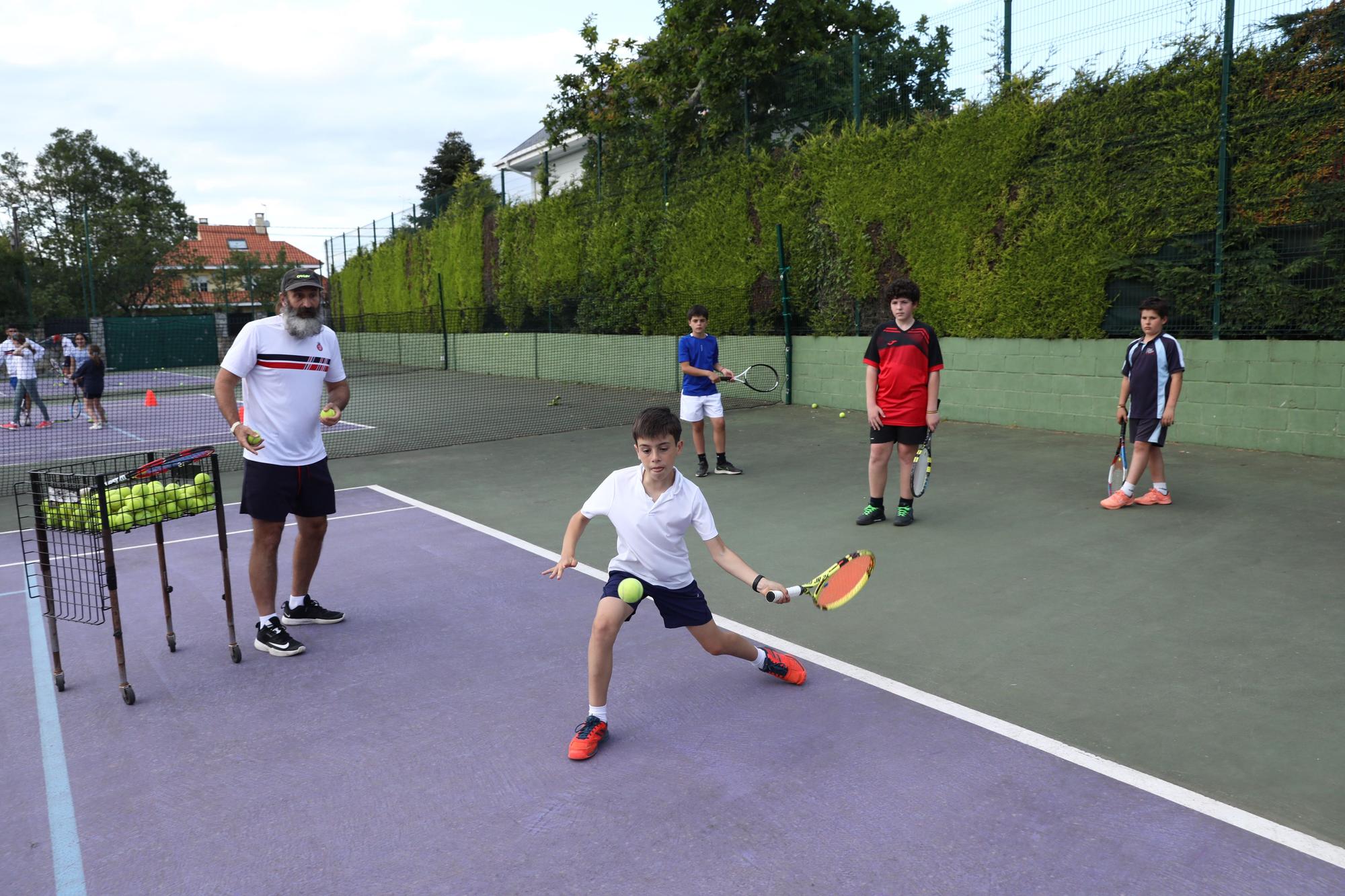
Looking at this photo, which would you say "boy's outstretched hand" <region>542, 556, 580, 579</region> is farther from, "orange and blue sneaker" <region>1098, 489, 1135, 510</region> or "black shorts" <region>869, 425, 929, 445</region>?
"orange and blue sneaker" <region>1098, 489, 1135, 510</region>

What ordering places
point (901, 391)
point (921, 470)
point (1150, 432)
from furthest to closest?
point (921, 470) → point (1150, 432) → point (901, 391)

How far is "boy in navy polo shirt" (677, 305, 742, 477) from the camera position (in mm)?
9164

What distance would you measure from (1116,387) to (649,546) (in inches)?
362

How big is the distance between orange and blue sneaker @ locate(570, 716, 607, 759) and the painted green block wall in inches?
350

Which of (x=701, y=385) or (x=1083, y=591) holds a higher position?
(x=701, y=385)

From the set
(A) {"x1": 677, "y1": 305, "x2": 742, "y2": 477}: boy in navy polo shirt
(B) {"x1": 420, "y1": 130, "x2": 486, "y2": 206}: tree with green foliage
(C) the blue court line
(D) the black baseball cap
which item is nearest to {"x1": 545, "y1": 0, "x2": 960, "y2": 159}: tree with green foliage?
(A) {"x1": 677, "y1": 305, "x2": 742, "y2": 477}: boy in navy polo shirt

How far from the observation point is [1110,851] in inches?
108

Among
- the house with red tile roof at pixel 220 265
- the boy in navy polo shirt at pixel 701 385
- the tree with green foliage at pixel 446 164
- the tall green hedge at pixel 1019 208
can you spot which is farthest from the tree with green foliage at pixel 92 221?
the boy in navy polo shirt at pixel 701 385

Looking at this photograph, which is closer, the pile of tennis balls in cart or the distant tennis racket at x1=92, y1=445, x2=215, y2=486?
the pile of tennis balls in cart

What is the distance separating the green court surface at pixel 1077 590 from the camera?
3.47 meters

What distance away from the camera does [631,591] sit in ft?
11.1

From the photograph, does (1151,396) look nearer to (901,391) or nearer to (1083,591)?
(901,391)

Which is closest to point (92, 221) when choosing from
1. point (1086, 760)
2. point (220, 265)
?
point (220, 265)

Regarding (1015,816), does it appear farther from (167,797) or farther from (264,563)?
(264,563)
